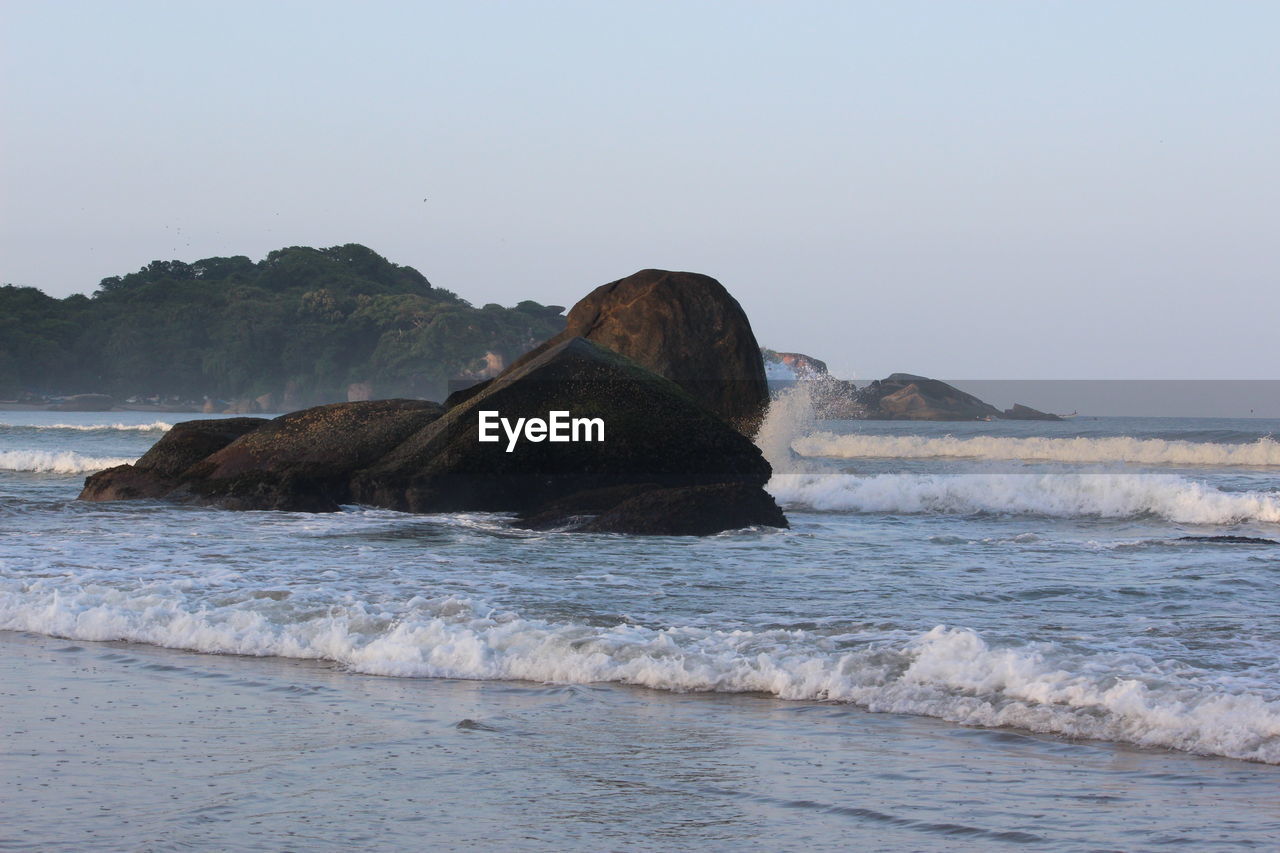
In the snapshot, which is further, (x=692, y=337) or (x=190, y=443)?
(x=692, y=337)

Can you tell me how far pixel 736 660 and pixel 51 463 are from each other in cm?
2228

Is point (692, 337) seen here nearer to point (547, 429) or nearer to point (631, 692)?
point (547, 429)

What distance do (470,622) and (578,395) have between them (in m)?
6.70

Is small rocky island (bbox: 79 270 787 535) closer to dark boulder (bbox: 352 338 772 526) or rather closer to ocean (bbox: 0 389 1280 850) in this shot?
dark boulder (bbox: 352 338 772 526)

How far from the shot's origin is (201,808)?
4.69 m

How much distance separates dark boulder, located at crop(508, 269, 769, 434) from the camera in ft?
61.7

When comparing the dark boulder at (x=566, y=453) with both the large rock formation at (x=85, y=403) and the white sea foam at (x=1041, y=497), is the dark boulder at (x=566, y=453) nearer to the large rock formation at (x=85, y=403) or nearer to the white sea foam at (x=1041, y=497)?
the white sea foam at (x=1041, y=497)

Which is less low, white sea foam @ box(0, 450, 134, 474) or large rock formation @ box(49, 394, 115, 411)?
large rock formation @ box(49, 394, 115, 411)

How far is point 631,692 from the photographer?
6859mm

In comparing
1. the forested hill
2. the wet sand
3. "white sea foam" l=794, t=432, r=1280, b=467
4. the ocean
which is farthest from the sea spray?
the forested hill

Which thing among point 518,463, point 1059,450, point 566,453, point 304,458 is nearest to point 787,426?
point 566,453

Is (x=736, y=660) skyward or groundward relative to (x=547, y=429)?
groundward

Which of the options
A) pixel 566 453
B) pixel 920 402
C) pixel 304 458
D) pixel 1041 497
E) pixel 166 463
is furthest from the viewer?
pixel 920 402

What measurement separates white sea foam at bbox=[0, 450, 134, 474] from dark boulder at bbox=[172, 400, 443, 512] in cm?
999
